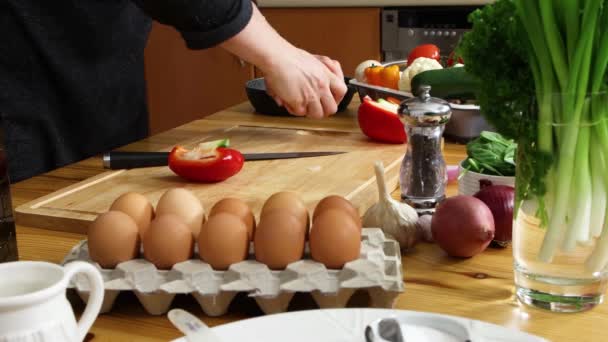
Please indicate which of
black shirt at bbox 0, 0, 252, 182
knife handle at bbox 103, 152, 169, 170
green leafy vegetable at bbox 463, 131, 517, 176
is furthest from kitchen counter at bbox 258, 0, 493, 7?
green leafy vegetable at bbox 463, 131, 517, 176

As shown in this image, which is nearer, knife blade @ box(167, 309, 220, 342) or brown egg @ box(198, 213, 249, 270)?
knife blade @ box(167, 309, 220, 342)

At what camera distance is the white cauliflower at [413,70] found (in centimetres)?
157

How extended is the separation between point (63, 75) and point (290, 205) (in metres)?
1.01

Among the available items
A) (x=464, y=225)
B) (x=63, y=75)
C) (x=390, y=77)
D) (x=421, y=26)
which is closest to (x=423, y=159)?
(x=464, y=225)

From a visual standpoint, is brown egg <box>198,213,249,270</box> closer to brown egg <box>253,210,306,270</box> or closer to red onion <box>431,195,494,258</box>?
brown egg <box>253,210,306,270</box>

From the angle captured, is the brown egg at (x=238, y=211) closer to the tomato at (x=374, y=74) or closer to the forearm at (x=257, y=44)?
the forearm at (x=257, y=44)

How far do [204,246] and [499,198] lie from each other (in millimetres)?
358

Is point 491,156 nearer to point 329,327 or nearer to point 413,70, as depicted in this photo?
point 329,327

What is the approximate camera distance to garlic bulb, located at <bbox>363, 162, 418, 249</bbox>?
35.8 inches

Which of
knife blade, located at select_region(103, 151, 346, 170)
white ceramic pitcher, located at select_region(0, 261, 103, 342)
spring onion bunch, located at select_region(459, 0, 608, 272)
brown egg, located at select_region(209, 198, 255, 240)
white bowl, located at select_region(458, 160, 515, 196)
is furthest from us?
knife blade, located at select_region(103, 151, 346, 170)

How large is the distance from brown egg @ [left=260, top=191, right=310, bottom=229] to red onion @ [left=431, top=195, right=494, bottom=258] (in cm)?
16

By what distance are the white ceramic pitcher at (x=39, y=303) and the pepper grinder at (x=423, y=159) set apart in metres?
0.52

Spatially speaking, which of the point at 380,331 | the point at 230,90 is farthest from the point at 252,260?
the point at 230,90

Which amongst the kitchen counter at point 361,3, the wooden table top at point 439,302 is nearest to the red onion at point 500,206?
the wooden table top at point 439,302
